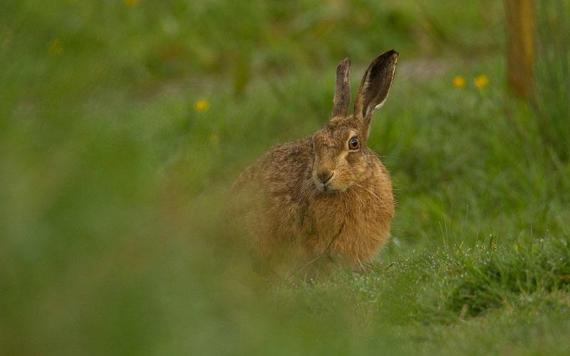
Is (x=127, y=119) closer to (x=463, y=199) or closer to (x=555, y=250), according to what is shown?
(x=555, y=250)

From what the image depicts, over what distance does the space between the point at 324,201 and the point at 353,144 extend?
33 cm

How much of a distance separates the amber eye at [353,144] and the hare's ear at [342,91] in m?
0.34

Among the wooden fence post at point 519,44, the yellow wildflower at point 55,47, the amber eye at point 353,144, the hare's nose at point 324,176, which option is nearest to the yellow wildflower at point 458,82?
the wooden fence post at point 519,44

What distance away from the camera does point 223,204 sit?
3.62 metres

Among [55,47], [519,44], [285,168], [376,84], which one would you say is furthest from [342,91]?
[55,47]

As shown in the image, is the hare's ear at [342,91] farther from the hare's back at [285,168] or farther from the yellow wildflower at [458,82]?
the yellow wildflower at [458,82]

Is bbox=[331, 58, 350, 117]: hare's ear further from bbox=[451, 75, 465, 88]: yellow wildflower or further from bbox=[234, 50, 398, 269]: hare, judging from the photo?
bbox=[451, 75, 465, 88]: yellow wildflower

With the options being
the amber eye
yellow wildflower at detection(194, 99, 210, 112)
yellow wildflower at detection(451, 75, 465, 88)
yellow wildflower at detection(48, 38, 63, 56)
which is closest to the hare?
the amber eye

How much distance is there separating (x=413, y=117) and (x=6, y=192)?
21.7 ft

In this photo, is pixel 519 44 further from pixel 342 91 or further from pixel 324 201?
pixel 324 201

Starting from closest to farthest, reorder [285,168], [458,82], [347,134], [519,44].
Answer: [347,134]
[285,168]
[519,44]
[458,82]

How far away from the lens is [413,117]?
9.48 meters

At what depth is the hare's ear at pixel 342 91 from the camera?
689 centimetres

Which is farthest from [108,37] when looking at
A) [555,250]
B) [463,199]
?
[463,199]
